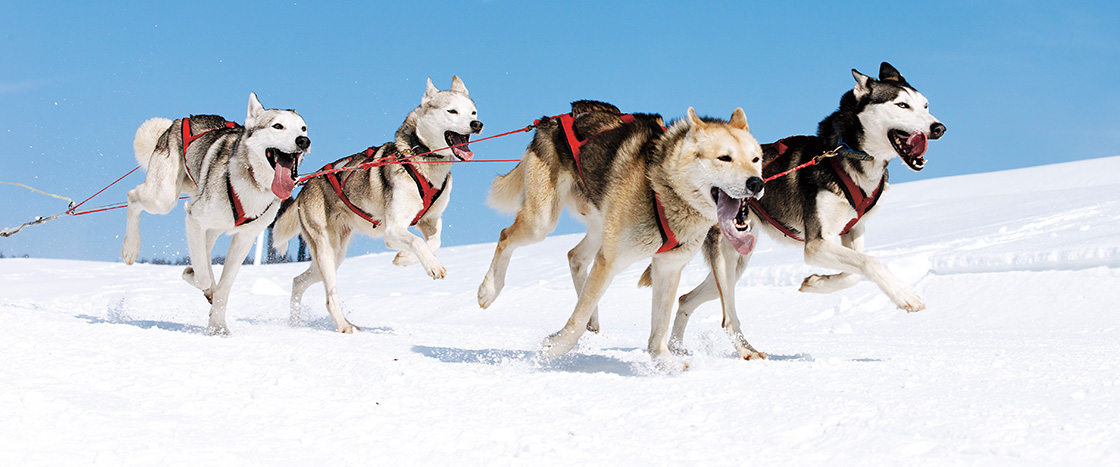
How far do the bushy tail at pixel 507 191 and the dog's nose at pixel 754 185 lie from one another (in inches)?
92.3

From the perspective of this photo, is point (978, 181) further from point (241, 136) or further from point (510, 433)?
point (510, 433)

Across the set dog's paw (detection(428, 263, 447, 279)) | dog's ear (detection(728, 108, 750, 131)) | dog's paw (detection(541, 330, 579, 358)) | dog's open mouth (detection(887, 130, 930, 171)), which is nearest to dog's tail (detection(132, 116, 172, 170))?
dog's paw (detection(428, 263, 447, 279))

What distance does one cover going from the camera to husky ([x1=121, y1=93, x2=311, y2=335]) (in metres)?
5.44

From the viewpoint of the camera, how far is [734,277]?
5121mm

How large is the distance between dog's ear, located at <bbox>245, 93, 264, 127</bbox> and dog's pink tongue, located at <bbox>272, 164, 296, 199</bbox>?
1.31ft

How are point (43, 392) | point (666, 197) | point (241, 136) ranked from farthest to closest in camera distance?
point (241, 136) → point (666, 197) → point (43, 392)

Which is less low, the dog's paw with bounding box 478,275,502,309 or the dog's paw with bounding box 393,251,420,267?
the dog's paw with bounding box 393,251,420,267

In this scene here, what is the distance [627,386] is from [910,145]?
7.33ft

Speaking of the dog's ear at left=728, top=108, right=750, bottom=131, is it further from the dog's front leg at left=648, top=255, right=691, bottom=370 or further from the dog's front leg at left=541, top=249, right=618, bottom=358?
the dog's front leg at left=541, top=249, right=618, bottom=358

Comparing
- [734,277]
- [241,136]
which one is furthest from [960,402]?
[241,136]

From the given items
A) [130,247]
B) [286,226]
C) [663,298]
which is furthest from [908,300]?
[130,247]

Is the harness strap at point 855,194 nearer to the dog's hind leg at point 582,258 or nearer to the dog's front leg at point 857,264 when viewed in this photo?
the dog's front leg at point 857,264

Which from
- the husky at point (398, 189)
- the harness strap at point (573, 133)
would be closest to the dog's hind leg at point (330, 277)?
the husky at point (398, 189)

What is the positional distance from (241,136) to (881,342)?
443 centimetres
